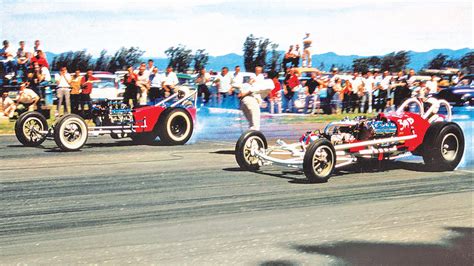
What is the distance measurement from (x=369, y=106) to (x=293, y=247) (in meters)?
19.0

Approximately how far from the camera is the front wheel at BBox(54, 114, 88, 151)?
13370 mm

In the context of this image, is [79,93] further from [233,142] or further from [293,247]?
[293,247]

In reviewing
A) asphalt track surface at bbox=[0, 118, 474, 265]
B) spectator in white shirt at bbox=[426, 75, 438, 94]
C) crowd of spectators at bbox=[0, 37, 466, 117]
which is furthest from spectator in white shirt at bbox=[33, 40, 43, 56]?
spectator in white shirt at bbox=[426, 75, 438, 94]

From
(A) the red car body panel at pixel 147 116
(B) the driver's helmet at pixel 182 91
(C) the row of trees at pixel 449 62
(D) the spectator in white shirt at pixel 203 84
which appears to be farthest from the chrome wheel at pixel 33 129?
(C) the row of trees at pixel 449 62

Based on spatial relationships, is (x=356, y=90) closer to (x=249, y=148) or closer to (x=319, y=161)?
(x=249, y=148)

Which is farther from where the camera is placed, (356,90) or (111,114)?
(356,90)

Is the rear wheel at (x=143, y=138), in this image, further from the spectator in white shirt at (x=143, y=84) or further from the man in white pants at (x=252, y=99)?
the man in white pants at (x=252, y=99)

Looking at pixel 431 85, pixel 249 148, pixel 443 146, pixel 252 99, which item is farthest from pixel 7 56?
pixel 431 85

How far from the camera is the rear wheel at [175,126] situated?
1488 centimetres

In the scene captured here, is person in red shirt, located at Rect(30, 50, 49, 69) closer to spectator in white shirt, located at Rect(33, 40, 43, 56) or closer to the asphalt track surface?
spectator in white shirt, located at Rect(33, 40, 43, 56)

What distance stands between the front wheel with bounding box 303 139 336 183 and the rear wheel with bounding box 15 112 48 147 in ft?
22.6

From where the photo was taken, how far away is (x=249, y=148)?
34.8ft

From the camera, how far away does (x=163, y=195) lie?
8711mm

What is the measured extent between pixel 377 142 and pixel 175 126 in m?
5.94
